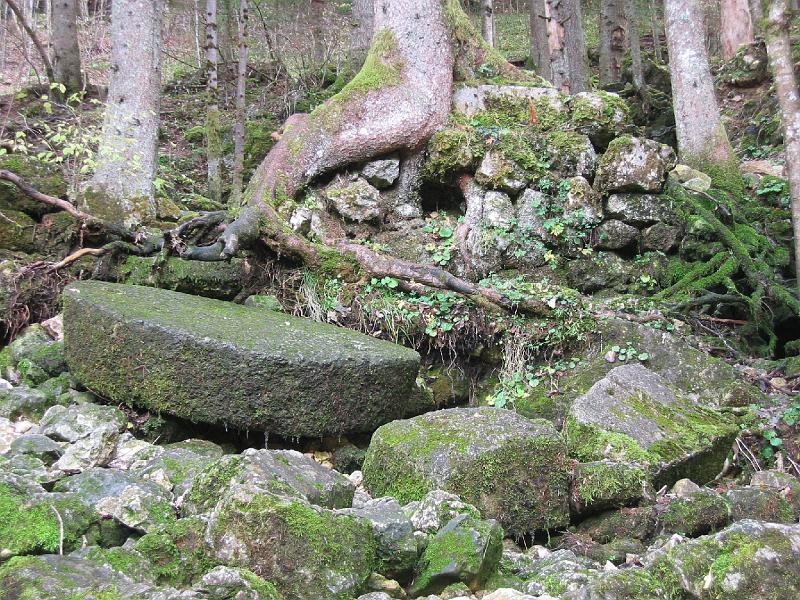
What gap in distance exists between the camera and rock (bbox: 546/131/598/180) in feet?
25.1

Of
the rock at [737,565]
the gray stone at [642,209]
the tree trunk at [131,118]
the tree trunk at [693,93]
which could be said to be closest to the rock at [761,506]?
the rock at [737,565]

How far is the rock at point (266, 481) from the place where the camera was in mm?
2891

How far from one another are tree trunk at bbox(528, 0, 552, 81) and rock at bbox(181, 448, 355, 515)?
12.4 metres

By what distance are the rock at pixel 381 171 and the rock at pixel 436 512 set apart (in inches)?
205

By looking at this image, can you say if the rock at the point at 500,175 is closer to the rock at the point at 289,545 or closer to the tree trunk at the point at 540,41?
the rock at the point at 289,545

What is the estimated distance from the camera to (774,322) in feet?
21.1

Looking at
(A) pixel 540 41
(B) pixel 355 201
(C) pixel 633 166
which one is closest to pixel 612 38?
(A) pixel 540 41

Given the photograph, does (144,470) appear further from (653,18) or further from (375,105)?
(653,18)

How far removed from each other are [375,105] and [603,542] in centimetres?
578

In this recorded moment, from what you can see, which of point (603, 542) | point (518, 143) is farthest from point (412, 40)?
point (603, 542)

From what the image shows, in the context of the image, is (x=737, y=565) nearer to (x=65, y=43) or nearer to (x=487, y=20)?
(x=487, y=20)

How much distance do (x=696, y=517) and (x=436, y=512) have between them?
1.54 meters

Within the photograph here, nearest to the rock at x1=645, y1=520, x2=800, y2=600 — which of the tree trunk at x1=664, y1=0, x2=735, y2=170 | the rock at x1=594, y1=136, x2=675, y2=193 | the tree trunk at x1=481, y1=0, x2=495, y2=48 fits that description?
the rock at x1=594, y1=136, x2=675, y2=193

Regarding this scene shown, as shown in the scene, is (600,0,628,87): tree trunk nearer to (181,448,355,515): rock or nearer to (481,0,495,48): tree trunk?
(481,0,495,48): tree trunk
